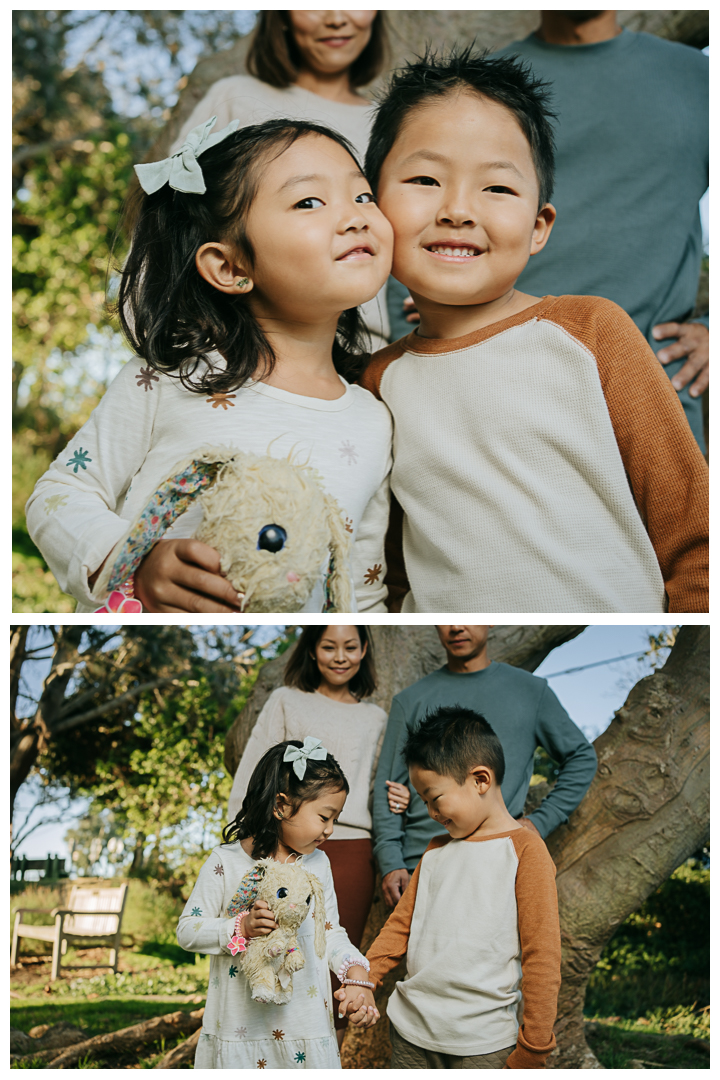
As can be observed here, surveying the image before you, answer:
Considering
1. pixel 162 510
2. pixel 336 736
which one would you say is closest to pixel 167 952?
pixel 336 736

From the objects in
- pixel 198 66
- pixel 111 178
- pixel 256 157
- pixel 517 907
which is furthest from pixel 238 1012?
pixel 111 178

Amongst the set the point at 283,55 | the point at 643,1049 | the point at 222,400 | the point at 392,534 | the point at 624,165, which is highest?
the point at 283,55

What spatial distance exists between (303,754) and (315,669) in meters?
0.20

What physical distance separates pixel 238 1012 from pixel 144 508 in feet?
2.72

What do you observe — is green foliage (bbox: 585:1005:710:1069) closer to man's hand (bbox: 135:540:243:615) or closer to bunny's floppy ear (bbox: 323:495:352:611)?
bunny's floppy ear (bbox: 323:495:352:611)

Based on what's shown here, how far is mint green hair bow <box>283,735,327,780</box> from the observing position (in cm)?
134

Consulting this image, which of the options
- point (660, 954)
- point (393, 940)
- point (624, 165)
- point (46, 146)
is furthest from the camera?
point (46, 146)

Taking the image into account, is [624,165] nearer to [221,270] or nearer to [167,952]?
[221,270]

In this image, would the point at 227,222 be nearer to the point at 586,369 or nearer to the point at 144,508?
the point at 144,508

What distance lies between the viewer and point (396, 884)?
4.58ft

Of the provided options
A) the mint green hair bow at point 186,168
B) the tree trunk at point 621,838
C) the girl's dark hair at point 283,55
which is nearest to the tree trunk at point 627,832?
the tree trunk at point 621,838

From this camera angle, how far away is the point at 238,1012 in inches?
52.2

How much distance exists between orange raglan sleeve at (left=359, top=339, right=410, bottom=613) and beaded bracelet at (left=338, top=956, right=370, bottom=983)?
58cm

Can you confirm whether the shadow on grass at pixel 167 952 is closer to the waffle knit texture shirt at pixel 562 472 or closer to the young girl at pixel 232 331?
the young girl at pixel 232 331
